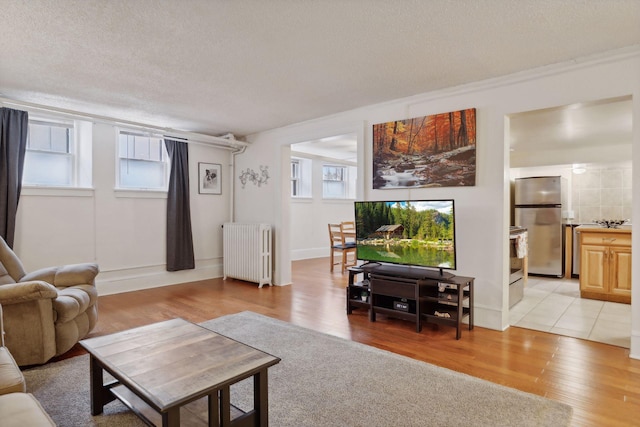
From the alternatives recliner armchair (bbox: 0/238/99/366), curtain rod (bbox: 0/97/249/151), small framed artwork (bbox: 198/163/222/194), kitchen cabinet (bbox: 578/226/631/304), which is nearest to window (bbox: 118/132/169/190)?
curtain rod (bbox: 0/97/249/151)

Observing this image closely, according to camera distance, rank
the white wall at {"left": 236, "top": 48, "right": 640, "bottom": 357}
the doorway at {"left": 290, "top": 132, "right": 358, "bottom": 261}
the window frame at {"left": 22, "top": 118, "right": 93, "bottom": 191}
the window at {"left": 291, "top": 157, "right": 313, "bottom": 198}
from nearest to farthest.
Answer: the white wall at {"left": 236, "top": 48, "right": 640, "bottom": 357}, the window frame at {"left": 22, "top": 118, "right": 93, "bottom": 191}, the doorway at {"left": 290, "top": 132, "right": 358, "bottom": 261}, the window at {"left": 291, "top": 157, "right": 313, "bottom": 198}

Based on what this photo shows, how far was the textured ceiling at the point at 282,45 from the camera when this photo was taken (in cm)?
218

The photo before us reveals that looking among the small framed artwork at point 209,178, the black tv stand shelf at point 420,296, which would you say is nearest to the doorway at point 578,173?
the black tv stand shelf at point 420,296

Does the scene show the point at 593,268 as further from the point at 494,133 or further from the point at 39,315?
the point at 39,315

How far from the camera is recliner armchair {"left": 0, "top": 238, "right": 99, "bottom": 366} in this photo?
2471mm

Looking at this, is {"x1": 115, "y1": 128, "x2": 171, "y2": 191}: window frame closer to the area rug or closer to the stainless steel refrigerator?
the area rug

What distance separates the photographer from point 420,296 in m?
3.32

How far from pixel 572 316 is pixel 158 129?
5485mm

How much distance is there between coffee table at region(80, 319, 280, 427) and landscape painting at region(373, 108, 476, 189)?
8.67ft

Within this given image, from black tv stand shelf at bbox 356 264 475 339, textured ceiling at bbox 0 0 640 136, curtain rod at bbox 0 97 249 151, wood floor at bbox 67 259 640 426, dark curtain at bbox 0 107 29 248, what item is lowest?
wood floor at bbox 67 259 640 426

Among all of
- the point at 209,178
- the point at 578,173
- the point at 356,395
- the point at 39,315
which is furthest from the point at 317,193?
the point at 356,395

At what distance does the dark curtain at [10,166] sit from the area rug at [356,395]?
225 centimetres

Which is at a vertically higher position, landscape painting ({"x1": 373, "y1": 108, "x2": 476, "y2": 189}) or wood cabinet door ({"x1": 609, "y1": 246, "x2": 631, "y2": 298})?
landscape painting ({"x1": 373, "y1": 108, "x2": 476, "y2": 189})

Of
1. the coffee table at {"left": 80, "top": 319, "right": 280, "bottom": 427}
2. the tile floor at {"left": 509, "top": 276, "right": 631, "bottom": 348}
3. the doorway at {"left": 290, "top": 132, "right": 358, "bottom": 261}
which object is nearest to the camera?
the coffee table at {"left": 80, "top": 319, "right": 280, "bottom": 427}
